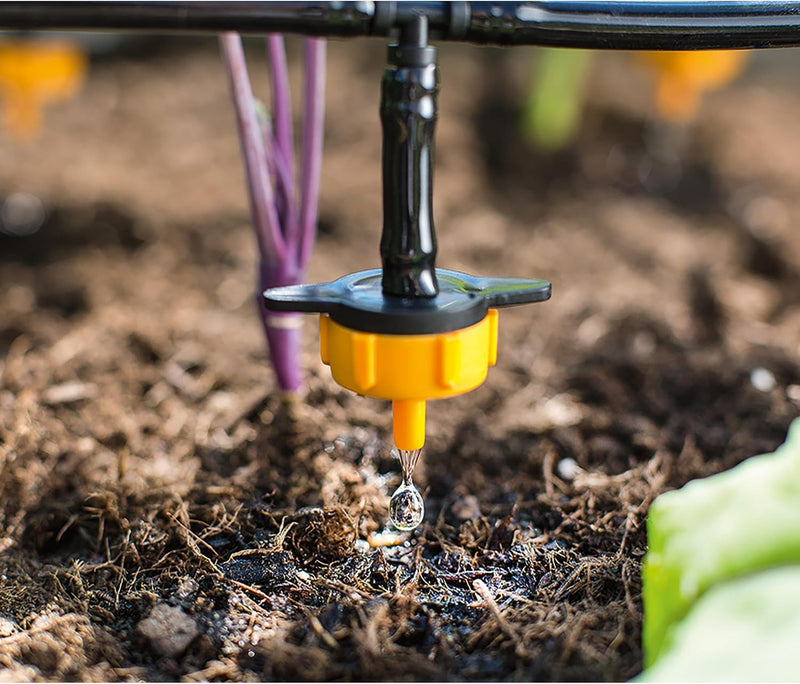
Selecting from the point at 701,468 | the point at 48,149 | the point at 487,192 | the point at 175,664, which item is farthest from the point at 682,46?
the point at 48,149

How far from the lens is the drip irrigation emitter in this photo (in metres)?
0.54

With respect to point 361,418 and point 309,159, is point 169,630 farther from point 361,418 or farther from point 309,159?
point 309,159

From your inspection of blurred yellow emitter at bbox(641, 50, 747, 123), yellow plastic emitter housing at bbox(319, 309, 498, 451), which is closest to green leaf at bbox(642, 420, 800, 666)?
yellow plastic emitter housing at bbox(319, 309, 498, 451)

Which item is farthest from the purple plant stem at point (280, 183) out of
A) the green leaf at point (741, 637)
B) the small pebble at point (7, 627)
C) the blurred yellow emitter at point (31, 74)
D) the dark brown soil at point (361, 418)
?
the blurred yellow emitter at point (31, 74)

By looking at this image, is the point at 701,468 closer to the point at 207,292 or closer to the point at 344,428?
the point at 344,428

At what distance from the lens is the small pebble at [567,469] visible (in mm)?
839

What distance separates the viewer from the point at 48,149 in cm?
204

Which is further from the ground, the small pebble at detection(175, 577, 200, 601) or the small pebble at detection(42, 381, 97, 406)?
the small pebble at detection(42, 381, 97, 406)

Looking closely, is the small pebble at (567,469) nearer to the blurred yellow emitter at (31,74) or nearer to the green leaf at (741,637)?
the green leaf at (741,637)

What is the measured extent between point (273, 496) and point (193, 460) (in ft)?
0.45

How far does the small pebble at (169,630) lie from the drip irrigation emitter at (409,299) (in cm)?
23

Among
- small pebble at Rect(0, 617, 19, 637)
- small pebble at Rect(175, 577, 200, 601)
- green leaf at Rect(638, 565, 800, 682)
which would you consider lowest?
small pebble at Rect(0, 617, 19, 637)

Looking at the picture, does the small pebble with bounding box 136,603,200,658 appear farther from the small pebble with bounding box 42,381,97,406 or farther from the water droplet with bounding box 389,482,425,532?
the small pebble with bounding box 42,381,97,406

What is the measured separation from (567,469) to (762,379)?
13.6 inches
